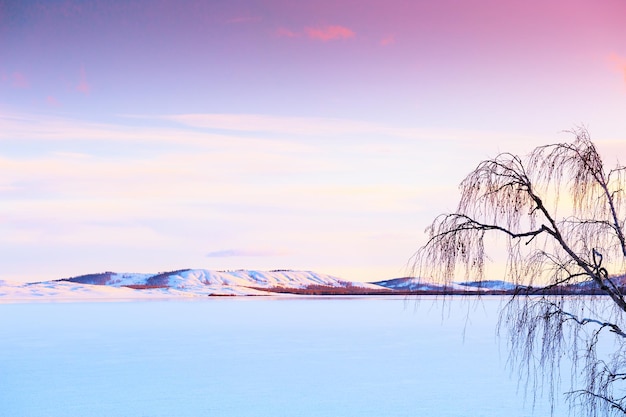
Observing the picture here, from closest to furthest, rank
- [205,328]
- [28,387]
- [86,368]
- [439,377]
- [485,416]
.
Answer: [485,416], [28,387], [439,377], [86,368], [205,328]

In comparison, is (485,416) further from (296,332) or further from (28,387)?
(296,332)

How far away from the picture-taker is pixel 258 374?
603 inches

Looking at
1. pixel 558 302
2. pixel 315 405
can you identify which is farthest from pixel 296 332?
pixel 558 302

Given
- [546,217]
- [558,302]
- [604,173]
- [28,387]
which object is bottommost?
[28,387]

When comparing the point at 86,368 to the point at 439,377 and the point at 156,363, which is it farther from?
the point at 439,377

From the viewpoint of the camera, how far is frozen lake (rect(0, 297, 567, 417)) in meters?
12.0

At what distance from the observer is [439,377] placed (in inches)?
585

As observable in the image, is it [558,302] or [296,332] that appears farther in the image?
[296,332]

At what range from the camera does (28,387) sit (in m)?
13.9

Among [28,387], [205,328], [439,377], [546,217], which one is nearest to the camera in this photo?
[546,217]

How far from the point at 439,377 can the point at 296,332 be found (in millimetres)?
11297

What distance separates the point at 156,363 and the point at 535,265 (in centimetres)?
1220

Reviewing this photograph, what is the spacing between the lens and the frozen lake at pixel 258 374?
39.2 feet

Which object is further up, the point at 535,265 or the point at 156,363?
the point at 535,265
